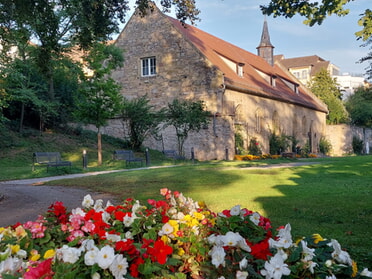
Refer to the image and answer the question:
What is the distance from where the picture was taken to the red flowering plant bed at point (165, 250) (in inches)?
92.4

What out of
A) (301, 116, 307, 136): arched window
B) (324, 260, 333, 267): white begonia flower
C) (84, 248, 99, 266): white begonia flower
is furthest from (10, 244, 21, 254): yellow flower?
(301, 116, 307, 136): arched window

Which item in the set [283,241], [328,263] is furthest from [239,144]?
[328,263]

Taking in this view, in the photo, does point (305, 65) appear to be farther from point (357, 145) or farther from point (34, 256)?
point (34, 256)

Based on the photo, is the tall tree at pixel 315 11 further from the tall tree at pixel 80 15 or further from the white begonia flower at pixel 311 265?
the white begonia flower at pixel 311 265

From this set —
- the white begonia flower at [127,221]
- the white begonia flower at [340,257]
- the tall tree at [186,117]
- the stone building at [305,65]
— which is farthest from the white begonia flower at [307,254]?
the stone building at [305,65]

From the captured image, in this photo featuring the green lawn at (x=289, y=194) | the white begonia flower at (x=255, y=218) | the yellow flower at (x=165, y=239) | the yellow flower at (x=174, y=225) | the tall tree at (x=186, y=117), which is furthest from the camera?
the tall tree at (x=186, y=117)

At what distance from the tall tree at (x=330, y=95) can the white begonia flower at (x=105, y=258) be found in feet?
174

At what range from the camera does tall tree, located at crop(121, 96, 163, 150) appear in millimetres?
26609

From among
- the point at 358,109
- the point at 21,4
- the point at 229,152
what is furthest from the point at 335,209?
the point at 358,109

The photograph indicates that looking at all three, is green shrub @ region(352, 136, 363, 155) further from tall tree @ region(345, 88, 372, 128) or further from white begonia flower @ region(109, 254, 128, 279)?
white begonia flower @ region(109, 254, 128, 279)

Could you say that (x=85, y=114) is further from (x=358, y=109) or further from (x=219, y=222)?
(x=358, y=109)

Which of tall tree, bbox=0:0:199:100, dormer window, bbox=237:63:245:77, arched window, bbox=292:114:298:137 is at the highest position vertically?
dormer window, bbox=237:63:245:77

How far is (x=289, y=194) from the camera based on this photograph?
29.0 feet

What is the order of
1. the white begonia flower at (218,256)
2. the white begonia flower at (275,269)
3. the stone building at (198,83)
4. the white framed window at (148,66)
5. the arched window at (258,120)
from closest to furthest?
the white begonia flower at (275,269) < the white begonia flower at (218,256) < the stone building at (198,83) < the white framed window at (148,66) < the arched window at (258,120)
